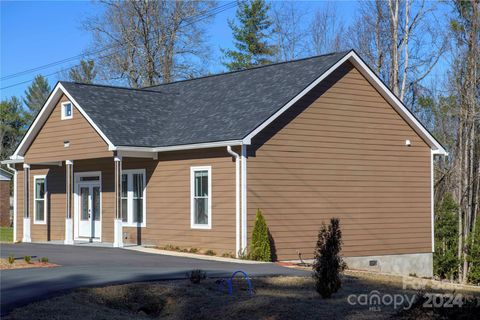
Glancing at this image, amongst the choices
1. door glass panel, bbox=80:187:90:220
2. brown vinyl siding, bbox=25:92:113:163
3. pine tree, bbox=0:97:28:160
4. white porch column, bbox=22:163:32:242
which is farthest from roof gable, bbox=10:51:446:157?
pine tree, bbox=0:97:28:160

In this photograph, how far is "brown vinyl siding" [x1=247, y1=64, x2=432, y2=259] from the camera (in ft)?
72.5

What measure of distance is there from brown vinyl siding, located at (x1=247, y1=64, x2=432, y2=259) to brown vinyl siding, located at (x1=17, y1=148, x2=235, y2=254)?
982 mm

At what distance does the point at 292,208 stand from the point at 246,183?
1946mm

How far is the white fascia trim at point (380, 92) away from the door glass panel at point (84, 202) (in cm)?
964

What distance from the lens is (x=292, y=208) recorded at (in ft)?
73.7

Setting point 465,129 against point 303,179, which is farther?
point 465,129

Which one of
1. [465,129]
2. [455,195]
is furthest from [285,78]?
[455,195]

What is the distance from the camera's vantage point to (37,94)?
245ft

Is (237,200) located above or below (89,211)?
above

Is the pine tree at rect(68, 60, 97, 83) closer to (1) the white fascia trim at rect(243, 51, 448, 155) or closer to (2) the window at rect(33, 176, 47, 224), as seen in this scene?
(2) the window at rect(33, 176, 47, 224)

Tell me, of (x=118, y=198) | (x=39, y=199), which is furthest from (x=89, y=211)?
(x=118, y=198)

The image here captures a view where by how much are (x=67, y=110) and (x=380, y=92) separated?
435 inches

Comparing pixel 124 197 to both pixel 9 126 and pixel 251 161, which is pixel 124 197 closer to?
pixel 251 161

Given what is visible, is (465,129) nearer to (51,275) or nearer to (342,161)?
(342,161)
